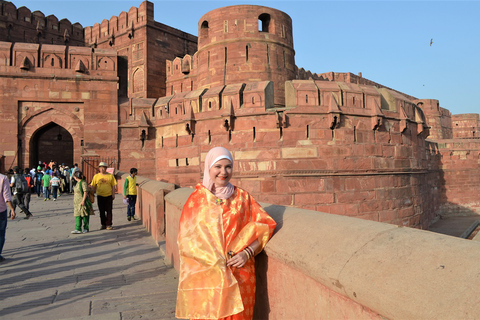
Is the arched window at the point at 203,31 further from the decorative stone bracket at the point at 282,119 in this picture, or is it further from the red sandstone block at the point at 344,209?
the red sandstone block at the point at 344,209

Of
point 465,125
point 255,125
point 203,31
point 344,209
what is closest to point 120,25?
point 203,31

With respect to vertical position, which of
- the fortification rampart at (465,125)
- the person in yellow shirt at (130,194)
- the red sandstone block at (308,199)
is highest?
the fortification rampart at (465,125)

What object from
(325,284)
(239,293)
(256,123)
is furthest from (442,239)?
(256,123)

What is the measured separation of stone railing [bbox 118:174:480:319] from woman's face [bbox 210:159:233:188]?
435 millimetres

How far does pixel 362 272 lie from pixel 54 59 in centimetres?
1546

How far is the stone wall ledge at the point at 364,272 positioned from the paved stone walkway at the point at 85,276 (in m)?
1.49

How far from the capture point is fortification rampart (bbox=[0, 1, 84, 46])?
2272cm

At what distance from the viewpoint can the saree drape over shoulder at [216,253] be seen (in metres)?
1.94

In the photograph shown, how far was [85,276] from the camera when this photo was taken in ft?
13.2

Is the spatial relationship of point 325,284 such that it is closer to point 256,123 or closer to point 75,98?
point 256,123

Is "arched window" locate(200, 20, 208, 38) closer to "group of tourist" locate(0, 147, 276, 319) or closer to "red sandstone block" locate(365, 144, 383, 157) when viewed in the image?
"red sandstone block" locate(365, 144, 383, 157)

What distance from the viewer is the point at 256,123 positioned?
32.1 feet

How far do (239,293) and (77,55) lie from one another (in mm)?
14634

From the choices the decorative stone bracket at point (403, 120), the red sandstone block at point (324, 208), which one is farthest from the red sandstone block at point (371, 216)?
the decorative stone bracket at point (403, 120)
